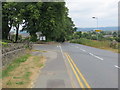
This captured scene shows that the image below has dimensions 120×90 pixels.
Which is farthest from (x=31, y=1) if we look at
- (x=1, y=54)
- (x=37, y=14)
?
(x=1, y=54)

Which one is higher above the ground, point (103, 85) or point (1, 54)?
point (1, 54)

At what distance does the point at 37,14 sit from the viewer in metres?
36.7

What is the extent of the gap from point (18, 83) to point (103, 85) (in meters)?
3.60

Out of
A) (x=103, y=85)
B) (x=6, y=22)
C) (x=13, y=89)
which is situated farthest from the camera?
(x=6, y=22)

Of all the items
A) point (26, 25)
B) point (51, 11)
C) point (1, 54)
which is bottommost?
point (1, 54)

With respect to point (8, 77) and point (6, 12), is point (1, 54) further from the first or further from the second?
point (6, 12)

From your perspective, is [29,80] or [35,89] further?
[29,80]

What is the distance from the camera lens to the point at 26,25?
139 feet

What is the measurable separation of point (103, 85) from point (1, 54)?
238 inches

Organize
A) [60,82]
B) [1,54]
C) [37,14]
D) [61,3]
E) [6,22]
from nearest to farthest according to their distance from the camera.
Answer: [60,82] < [1,54] < [37,14] < [61,3] < [6,22]

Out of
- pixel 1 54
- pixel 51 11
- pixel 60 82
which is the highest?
pixel 51 11

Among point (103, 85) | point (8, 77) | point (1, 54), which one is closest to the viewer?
point (103, 85)

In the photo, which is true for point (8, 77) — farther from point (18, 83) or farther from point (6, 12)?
point (6, 12)

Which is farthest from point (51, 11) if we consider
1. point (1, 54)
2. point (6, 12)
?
point (1, 54)
